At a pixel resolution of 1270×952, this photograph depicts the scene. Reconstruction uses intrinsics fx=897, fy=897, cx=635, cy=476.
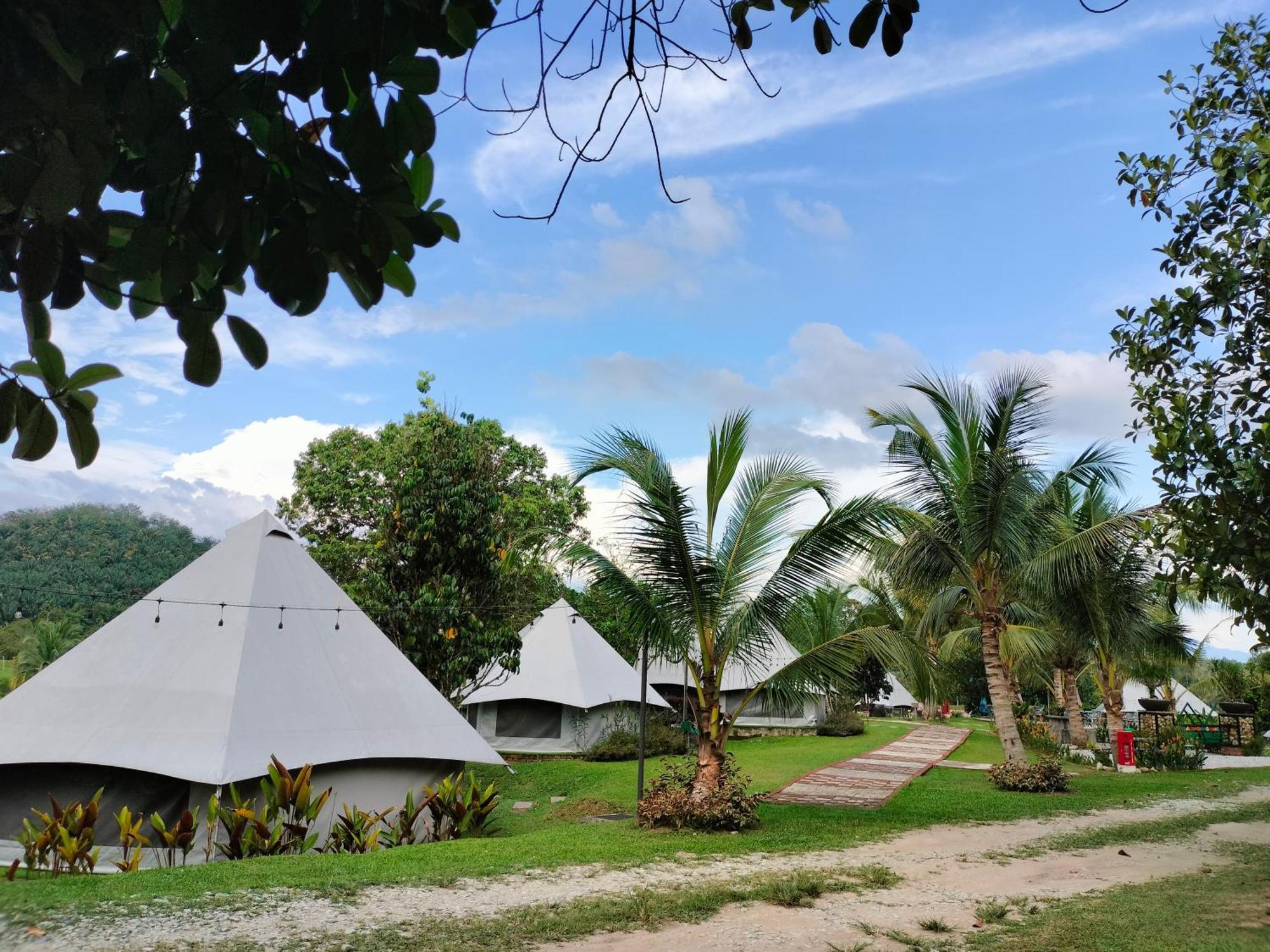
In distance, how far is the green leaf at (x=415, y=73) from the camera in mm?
1979

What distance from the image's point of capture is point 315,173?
2.08 m

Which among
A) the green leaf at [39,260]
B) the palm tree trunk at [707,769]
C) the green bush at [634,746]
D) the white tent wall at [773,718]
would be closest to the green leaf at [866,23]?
the green leaf at [39,260]

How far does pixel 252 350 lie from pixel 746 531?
10241mm

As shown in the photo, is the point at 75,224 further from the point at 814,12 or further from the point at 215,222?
the point at 814,12

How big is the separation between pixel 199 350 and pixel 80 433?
380 millimetres

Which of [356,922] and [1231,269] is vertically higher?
[1231,269]

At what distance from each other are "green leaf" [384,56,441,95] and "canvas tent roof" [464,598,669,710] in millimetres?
21686

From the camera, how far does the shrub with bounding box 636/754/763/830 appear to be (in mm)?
11141

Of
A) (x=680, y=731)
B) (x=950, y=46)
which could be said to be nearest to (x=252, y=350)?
(x=950, y=46)

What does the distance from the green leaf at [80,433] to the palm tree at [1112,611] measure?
17701mm

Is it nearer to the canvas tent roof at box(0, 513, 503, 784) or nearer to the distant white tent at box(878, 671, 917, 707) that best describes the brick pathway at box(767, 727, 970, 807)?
the canvas tent roof at box(0, 513, 503, 784)

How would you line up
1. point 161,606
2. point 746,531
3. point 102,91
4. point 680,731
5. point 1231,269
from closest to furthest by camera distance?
point 102,91 < point 1231,269 < point 746,531 < point 161,606 < point 680,731

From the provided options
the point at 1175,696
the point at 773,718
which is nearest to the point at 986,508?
the point at 773,718

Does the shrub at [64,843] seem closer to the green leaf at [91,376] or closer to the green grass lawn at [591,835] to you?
the green grass lawn at [591,835]
